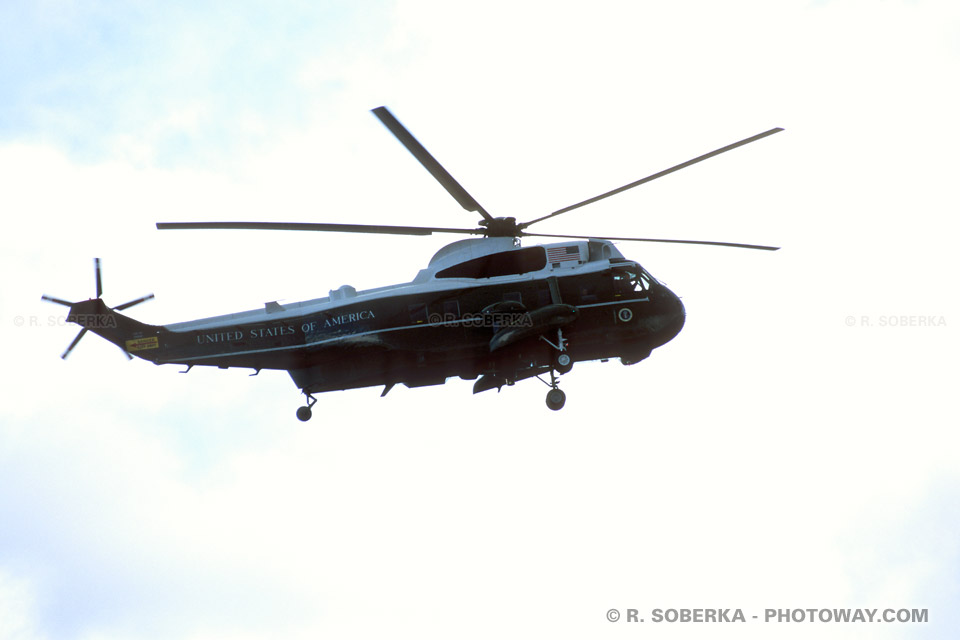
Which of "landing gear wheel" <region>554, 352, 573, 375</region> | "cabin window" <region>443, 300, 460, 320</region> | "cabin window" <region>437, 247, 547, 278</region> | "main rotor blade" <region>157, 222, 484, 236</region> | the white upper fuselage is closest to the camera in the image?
"main rotor blade" <region>157, 222, 484, 236</region>

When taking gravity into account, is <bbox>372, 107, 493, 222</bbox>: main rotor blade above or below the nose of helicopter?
above

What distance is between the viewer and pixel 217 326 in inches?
957

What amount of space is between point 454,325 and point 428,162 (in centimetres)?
479

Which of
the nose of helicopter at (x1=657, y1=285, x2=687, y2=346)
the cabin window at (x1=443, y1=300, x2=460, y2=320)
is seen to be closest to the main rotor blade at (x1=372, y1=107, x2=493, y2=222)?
the cabin window at (x1=443, y1=300, x2=460, y2=320)

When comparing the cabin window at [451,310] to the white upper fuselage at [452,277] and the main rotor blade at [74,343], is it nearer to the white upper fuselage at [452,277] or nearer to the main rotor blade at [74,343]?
the white upper fuselage at [452,277]

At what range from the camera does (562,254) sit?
984 inches

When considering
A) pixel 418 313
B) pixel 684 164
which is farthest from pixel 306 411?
pixel 684 164

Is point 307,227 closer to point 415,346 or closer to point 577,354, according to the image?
point 415,346

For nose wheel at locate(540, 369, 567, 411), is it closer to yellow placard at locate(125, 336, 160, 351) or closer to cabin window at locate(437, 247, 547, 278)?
cabin window at locate(437, 247, 547, 278)

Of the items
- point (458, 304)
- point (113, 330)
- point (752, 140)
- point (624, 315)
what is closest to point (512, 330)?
point (458, 304)

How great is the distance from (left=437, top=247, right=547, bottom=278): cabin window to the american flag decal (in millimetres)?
192

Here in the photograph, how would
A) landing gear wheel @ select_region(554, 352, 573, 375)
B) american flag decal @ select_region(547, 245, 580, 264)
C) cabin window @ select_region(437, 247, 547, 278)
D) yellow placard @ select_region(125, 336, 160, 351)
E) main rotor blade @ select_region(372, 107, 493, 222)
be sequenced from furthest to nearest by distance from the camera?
american flag decal @ select_region(547, 245, 580, 264), cabin window @ select_region(437, 247, 547, 278), yellow placard @ select_region(125, 336, 160, 351), landing gear wheel @ select_region(554, 352, 573, 375), main rotor blade @ select_region(372, 107, 493, 222)

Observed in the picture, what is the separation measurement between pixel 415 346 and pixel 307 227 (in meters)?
4.39

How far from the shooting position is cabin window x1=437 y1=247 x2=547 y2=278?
24672mm
